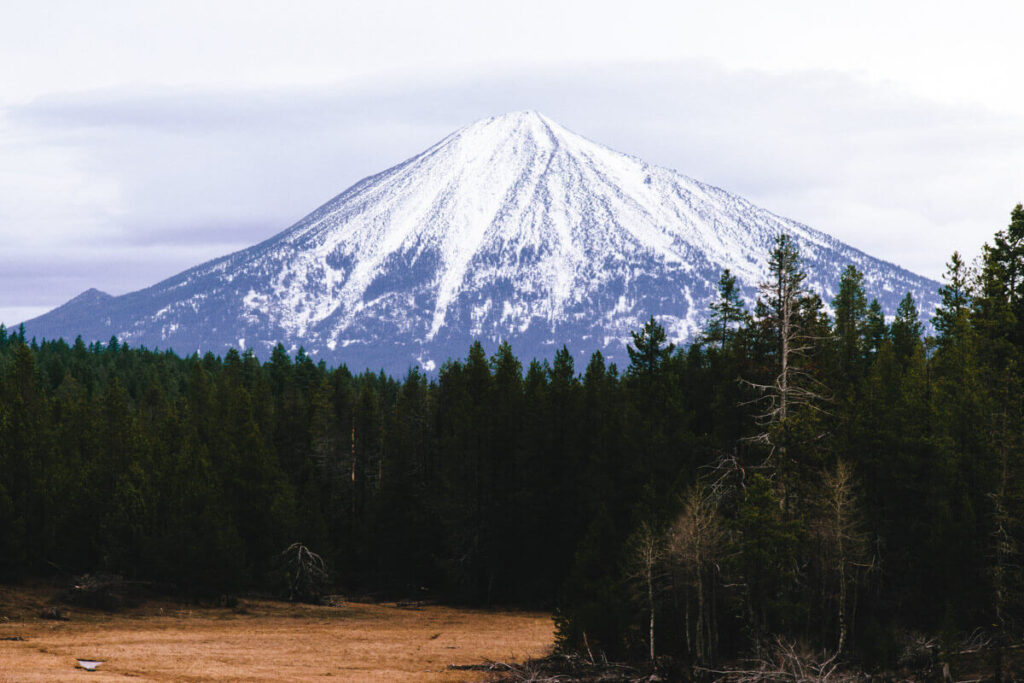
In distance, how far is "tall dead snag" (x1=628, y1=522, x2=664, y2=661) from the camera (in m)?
33.0

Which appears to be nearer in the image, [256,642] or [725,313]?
[256,642]

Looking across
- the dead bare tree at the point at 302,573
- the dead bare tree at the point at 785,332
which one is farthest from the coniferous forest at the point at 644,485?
the dead bare tree at the point at 302,573

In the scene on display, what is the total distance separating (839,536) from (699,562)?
451cm

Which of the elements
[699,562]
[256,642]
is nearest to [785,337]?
[699,562]

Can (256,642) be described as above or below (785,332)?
below

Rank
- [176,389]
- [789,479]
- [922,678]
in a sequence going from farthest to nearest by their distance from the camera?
[176,389], [789,479], [922,678]

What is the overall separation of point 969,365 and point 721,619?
12539 mm

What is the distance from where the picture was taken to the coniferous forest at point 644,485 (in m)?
32.8

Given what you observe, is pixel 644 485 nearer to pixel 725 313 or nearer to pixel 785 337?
pixel 785 337

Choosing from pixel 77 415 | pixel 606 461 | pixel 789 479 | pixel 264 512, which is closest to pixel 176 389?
pixel 77 415

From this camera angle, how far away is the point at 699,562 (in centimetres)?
3170

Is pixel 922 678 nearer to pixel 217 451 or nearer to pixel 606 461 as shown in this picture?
pixel 606 461

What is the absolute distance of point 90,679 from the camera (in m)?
28.8

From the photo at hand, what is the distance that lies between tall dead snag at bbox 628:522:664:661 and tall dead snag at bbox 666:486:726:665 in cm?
65
